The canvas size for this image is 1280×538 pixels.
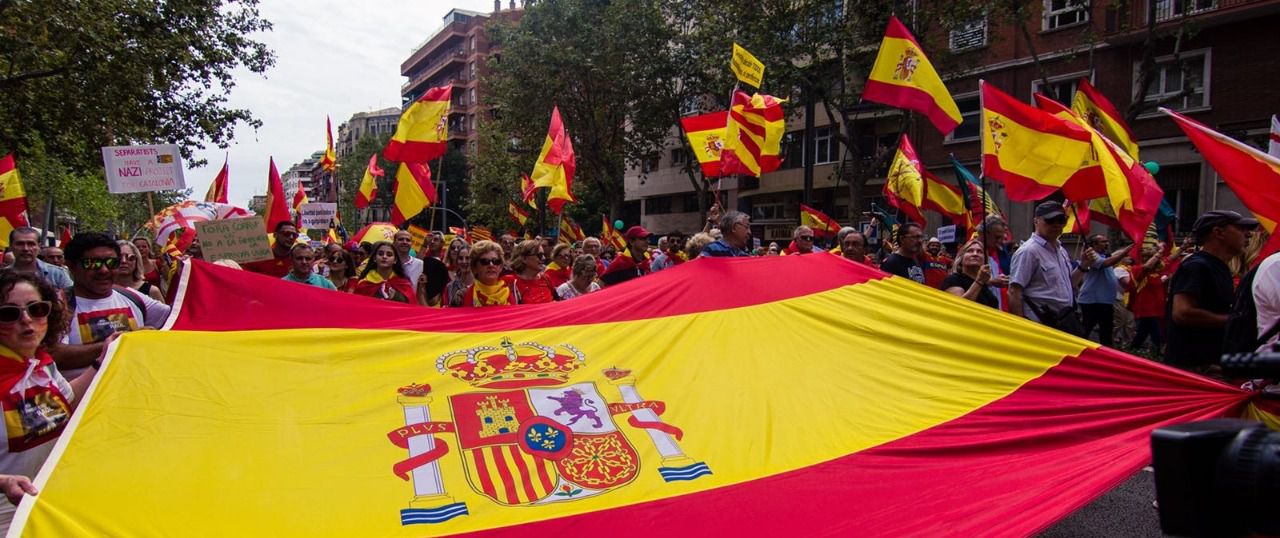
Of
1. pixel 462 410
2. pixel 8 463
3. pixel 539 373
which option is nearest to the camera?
pixel 8 463

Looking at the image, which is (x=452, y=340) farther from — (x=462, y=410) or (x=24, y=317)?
(x=24, y=317)

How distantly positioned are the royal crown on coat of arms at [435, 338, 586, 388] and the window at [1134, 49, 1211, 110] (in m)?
22.4

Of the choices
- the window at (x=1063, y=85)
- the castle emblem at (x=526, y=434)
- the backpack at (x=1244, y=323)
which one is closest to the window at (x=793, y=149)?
the window at (x=1063, y=85)

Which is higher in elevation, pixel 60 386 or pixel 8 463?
pixel 60 386

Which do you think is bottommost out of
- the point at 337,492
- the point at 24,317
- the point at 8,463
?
the point at 337,492

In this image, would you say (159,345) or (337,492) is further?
(159,345)

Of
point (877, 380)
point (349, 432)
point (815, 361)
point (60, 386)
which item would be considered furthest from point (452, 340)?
point (877, 380)

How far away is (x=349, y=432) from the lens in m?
3.37

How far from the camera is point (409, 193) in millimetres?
11422

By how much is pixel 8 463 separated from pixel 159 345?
82 cm

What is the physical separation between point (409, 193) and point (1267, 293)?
10000 mm

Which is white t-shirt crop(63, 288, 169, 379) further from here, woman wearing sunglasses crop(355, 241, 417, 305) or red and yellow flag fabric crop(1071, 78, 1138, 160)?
red and yellow flag fabric crop(1071, 78, 1138, 160)

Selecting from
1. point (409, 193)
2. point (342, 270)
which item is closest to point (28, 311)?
point (342, 270)

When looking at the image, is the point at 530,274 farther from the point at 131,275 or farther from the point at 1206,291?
the point at 1206,291
